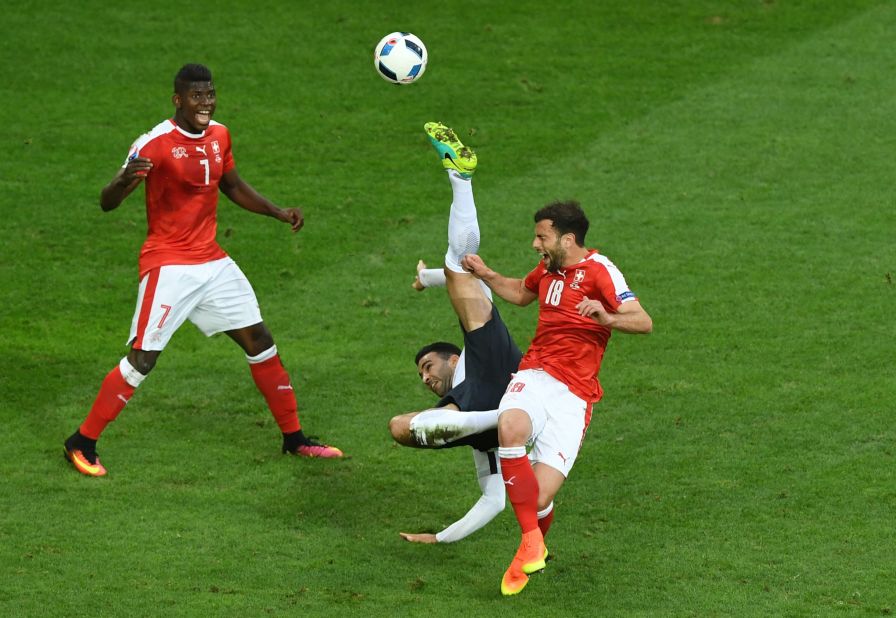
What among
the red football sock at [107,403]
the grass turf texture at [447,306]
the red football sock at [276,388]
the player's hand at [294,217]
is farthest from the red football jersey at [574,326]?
the red football sock at [107,403]

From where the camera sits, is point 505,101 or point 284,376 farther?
point 505,101

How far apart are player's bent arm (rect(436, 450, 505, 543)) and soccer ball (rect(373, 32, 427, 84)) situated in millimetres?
3112

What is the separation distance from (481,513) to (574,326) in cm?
130

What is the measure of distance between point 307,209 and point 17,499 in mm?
5641

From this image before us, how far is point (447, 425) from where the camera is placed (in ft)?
28.0

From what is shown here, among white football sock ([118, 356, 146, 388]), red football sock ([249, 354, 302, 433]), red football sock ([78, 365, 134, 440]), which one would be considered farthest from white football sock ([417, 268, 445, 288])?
red football sock ([78, 365, 134, 440])

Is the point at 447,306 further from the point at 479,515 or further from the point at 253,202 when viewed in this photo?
the point at 479,515

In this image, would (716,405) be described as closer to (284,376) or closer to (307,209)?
(284,376)

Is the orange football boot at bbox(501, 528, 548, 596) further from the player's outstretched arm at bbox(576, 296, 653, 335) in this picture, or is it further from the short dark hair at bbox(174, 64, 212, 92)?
the short dark hair at bbox(174, 64, 212, 92)

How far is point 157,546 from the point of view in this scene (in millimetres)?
8695

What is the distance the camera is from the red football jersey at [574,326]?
8391mm

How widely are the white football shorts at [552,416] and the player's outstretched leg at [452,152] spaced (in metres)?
1.47

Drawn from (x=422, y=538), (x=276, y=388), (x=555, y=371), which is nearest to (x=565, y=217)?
(x=555, y=371)

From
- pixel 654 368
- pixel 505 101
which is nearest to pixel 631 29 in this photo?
pixel 505 101
